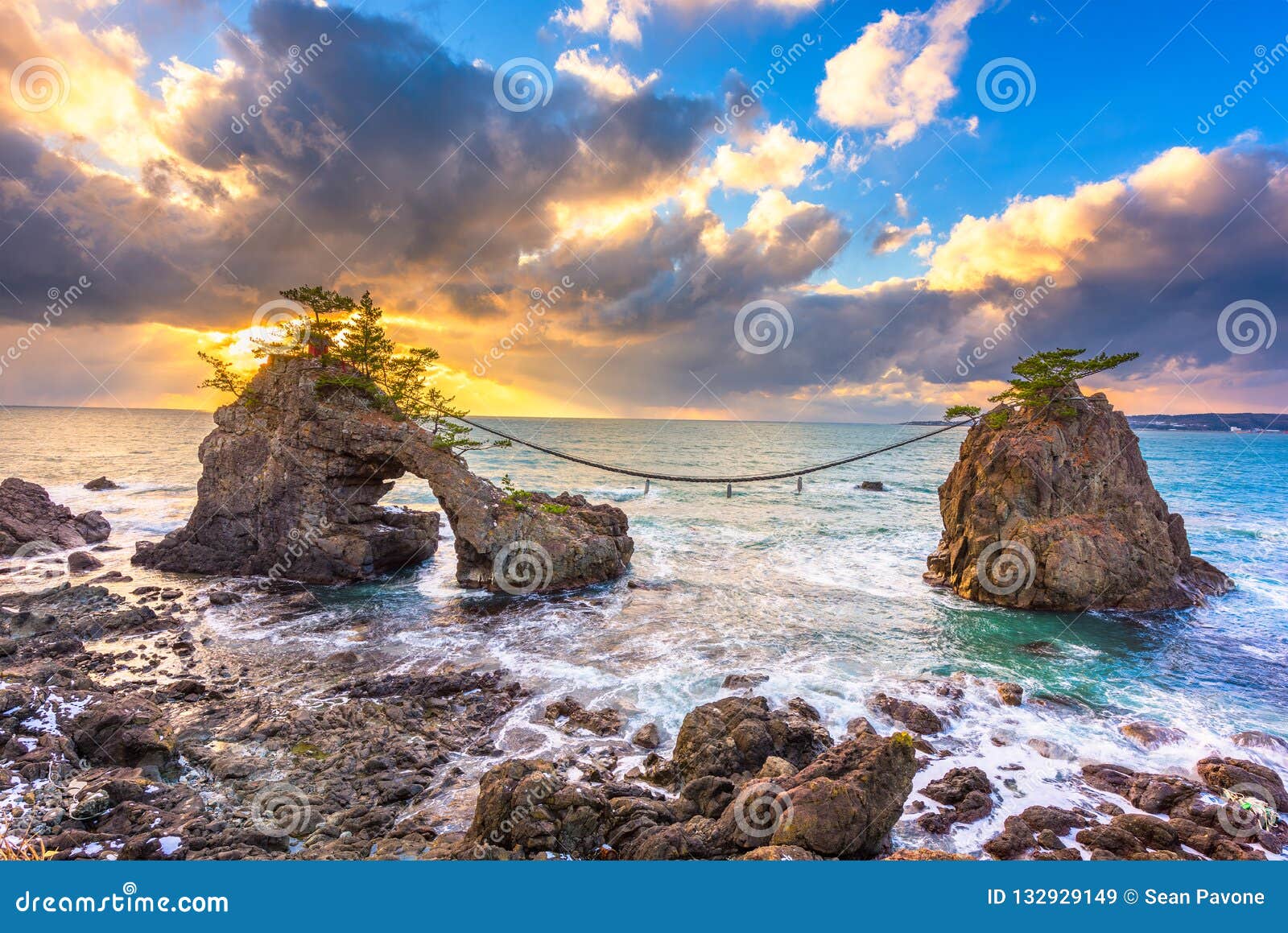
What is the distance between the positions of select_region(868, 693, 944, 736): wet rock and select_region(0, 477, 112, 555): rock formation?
2969cm

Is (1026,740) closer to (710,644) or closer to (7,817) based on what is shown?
(710,644)

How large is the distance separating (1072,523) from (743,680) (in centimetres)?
1215

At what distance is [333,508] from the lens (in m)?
19.6

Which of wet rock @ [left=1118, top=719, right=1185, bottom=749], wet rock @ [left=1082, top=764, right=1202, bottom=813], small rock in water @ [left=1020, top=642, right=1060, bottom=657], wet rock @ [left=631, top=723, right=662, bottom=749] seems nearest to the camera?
wet rock @ [left=1082, top=764, right=1202, bottom=813]

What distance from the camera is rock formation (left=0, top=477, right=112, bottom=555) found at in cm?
2195

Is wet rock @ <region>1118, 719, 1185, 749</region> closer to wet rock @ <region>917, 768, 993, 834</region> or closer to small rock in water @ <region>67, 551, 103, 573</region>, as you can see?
wet rock @ <region>917, 768, 993, 834</region>

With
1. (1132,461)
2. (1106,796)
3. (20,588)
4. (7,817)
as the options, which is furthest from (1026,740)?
(20,588)

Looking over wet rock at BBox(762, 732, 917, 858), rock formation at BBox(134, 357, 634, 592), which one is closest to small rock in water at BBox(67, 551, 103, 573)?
rock formation at BBox(134, 357, 634, 592)

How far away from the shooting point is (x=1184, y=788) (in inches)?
336

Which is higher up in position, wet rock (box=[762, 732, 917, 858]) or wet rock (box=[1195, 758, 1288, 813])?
wet rock (box=[762, 732, 917, 858])

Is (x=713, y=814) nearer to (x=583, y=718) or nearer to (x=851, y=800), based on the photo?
(x=851, y=800)

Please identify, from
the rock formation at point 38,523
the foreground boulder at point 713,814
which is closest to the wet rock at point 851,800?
the foreground boulder at point 713,814

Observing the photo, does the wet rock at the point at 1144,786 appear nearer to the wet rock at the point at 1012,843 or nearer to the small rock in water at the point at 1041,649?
the wet rock at the point at 1012,843

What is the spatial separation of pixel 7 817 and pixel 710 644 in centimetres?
1232
